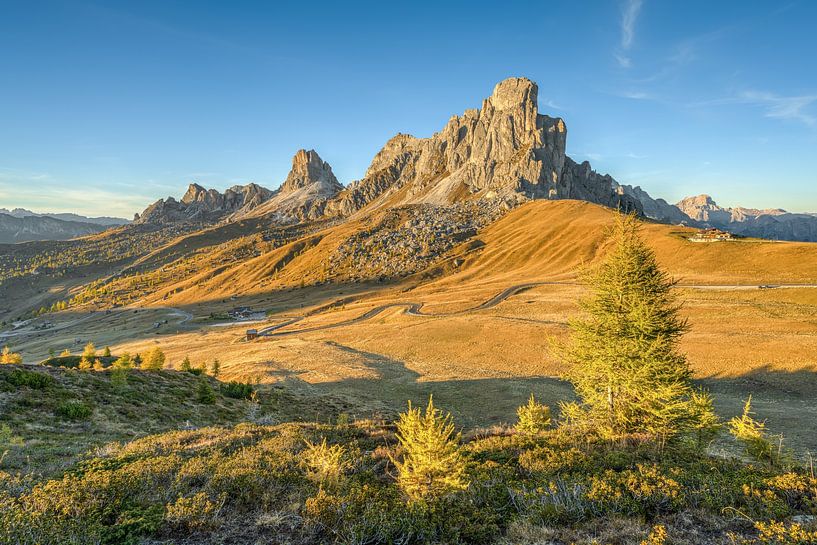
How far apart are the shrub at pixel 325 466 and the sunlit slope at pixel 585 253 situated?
5839cm

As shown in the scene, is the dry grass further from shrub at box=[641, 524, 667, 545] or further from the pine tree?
shrub at box=[641, 524, 667, 545]

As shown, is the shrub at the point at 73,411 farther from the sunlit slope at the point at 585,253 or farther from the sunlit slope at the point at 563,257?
the sunlit slope at the point at 585,253

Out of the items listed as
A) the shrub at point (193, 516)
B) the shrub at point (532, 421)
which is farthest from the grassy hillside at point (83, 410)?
the shrub at point (532, 421)

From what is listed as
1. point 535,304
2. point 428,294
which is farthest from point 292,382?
point 428,294

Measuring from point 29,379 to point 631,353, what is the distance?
37122 mm

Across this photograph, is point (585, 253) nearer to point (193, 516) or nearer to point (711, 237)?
point (711, 237)

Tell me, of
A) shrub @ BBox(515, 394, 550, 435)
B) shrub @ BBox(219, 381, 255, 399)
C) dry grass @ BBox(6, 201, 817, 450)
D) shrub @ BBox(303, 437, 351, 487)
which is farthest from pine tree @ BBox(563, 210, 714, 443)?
shrub @ BBox(219, 381, 255, 399)

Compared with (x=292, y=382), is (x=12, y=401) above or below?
above

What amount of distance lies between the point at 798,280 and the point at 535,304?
158 feet

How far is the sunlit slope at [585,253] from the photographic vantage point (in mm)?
82125

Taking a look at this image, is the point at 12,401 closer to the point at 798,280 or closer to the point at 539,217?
the point at 798,280

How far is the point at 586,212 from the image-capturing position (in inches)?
6914

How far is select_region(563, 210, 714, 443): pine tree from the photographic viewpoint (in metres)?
17.0

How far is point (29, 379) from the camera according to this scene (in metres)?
25.8
